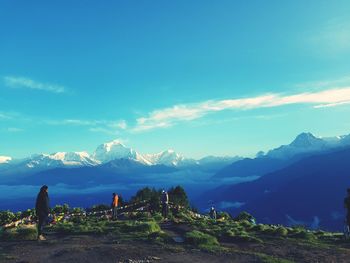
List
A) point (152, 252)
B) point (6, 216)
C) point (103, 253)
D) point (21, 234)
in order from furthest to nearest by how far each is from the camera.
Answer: point (6, 216) → point (21, 234) → point (152, 252) → point (103, 253)

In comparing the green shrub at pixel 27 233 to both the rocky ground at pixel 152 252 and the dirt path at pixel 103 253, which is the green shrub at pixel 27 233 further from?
the dirt path at pixel 103 253

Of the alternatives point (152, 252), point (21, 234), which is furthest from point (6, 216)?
point (152, 252)

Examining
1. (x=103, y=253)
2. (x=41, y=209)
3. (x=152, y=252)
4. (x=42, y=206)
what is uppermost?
(x=42, y=206)

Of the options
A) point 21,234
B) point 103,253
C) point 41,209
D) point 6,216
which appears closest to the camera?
point 103,253

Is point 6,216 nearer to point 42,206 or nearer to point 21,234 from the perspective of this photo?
point 21,234

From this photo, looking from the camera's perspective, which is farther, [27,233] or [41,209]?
[27,233]

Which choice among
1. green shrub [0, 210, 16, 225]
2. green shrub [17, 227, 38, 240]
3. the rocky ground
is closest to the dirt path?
the rocky ground

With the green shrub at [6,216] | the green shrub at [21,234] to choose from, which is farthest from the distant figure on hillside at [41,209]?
the green shrub at [6,216]

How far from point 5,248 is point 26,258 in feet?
10.4

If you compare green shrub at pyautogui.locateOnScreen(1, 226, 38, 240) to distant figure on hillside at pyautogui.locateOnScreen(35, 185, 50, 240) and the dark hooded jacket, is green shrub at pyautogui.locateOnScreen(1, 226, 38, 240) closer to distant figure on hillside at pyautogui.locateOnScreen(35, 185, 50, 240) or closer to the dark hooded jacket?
distant figure on hillside at pyautogui.locateOnScreen(35, 185, 50, 240)

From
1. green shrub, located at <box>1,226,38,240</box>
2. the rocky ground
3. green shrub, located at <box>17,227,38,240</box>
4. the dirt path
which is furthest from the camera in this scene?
green shrub, located at <box>17,227,38,240</box>

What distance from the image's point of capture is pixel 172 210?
52.3m

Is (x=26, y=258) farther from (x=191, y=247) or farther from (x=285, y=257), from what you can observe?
(x=285, y=257)

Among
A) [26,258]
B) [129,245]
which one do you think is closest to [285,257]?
[129,245]
